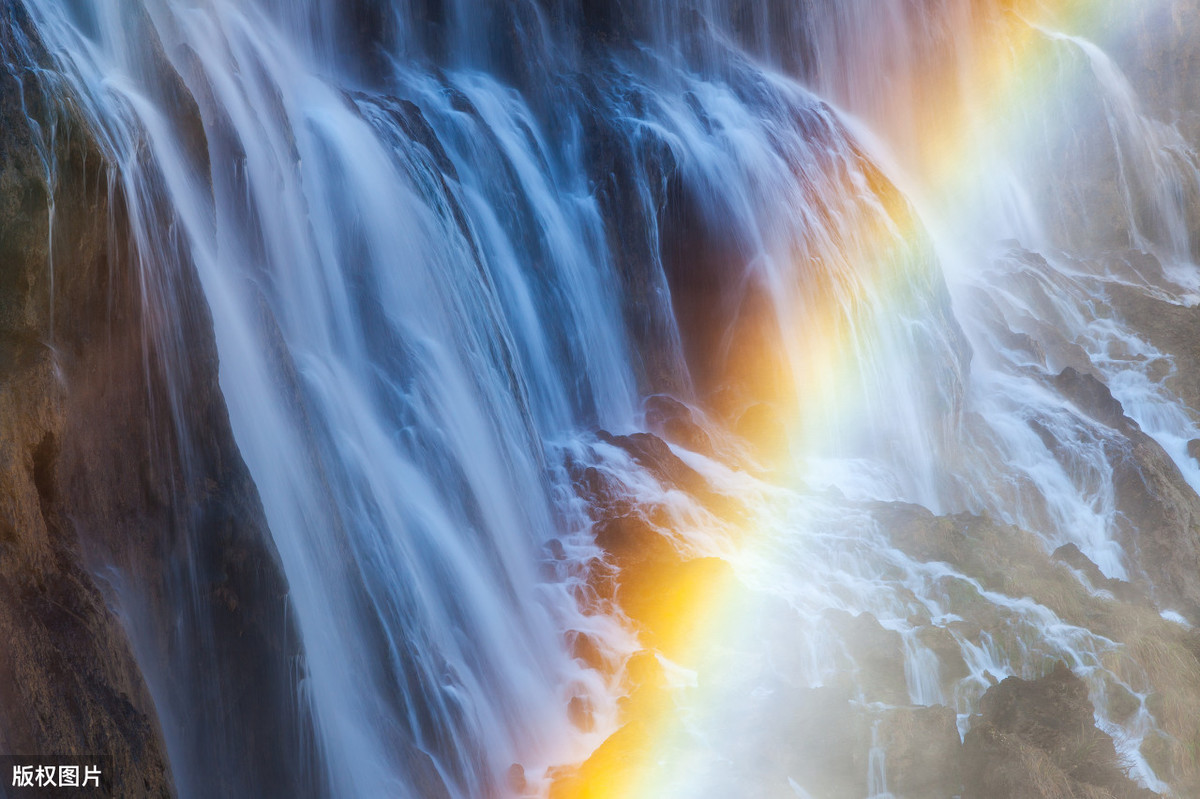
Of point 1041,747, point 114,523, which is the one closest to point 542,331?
point 1041,747

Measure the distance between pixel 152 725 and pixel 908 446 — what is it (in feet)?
47.3

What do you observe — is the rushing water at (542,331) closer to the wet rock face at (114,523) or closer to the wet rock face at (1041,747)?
the wet rock face at (114,523)

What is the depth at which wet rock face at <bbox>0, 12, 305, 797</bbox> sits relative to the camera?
640cm

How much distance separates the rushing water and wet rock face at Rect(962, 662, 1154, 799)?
0.89 meters

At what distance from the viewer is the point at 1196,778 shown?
12.4 metres

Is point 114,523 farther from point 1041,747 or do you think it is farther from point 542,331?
point 542,331

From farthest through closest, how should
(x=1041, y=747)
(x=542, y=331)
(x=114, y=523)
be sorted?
(x=542, y=331) < (x=1041, y=747) < (x=114, y=523)

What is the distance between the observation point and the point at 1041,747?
11273 mm

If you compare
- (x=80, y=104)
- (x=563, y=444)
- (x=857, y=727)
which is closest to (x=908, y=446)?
(x=563, y=444)

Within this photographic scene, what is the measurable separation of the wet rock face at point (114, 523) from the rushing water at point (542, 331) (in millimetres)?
320

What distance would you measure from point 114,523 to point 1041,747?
818 cm

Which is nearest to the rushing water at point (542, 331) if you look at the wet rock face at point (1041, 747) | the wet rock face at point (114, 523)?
the wet rock face at point (114, 523)

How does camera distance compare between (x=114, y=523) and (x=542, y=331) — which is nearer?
(x=114, y=523)

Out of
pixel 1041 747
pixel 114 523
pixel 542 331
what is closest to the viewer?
pixel 114 523
